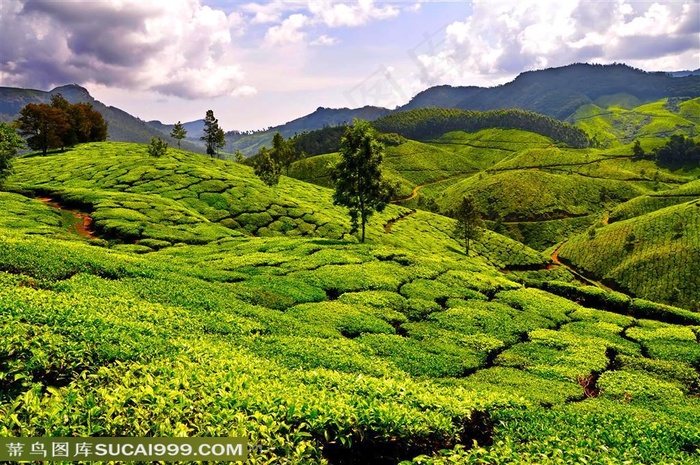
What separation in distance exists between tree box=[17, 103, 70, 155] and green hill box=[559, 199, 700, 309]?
166 meters

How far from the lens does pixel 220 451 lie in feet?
23.6

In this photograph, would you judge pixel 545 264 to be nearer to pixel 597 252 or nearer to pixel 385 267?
pixel 597 252

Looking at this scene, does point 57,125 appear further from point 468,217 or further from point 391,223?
point 468,217

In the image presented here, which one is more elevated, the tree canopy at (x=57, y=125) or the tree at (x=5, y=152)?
the tree canopy at (x=57, y=125)

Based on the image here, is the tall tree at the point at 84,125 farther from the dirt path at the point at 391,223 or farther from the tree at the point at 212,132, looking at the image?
the dirt path at the point at 391,223

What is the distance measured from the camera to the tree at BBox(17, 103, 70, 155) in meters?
114

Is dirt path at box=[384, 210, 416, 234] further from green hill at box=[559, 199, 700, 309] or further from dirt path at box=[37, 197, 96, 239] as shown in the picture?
green hill at box=[559, 199, 700, 309]

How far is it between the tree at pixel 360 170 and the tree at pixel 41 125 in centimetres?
10680

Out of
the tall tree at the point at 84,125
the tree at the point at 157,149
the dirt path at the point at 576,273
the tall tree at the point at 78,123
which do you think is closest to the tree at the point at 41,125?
the tall tree at the point at 78,123

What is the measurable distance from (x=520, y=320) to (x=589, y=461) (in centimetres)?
1967

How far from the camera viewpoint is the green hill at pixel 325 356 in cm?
876

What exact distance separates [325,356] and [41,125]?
13685cm

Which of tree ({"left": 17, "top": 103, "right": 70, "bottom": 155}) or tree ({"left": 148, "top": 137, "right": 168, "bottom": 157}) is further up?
tree ({"left": 17, "top": 103, "right": 70, "bottom": 155})

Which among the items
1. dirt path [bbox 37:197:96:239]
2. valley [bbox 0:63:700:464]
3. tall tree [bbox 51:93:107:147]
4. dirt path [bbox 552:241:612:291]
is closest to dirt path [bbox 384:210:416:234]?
valley [bbox 0:63:700:464]
